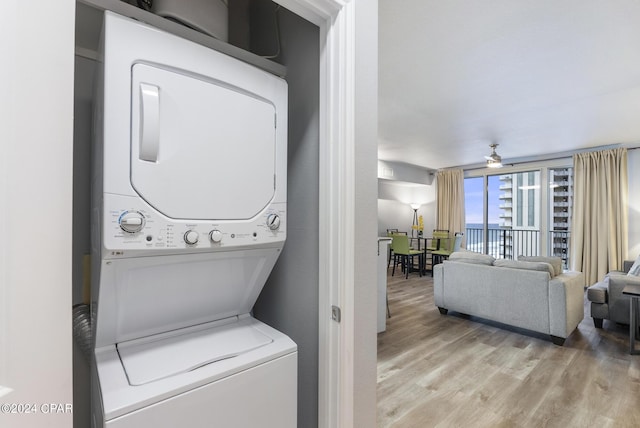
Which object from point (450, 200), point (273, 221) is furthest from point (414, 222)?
point (273, 221)

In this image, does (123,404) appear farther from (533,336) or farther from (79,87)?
(533,336)

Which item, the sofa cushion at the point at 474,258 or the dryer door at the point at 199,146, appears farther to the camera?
the sofa cushion at the point at 474,258

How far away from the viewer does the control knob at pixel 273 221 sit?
3.33ft

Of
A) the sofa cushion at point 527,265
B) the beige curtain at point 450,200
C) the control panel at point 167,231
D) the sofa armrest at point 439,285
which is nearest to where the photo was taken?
the control panel at point 167,231

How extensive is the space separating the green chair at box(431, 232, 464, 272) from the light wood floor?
9.15ft

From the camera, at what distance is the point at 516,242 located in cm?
655

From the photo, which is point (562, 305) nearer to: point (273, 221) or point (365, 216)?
point (365, 216)

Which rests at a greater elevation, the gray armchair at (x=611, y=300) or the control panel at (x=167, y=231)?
the control panel at (x=167, y=231)

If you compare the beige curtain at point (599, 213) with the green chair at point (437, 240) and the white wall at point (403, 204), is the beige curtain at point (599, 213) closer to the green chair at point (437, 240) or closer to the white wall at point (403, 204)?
the green chair at point (437, 240)

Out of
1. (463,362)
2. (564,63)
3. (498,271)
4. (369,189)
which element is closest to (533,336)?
(498,271)

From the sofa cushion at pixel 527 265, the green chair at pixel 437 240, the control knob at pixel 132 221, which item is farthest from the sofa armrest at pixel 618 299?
the control knob at pixel 132 221

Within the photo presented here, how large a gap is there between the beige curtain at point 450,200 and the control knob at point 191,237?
7.14 metres

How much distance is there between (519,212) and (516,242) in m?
0.65

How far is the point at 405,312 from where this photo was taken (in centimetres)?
384
